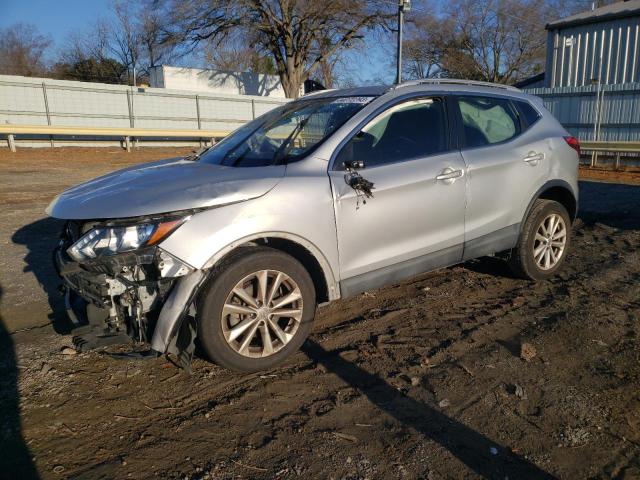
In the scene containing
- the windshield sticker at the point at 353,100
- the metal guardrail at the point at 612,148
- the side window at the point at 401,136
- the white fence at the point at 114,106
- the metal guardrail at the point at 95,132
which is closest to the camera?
the side window at the point at 401,136

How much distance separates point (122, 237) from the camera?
10.2ft

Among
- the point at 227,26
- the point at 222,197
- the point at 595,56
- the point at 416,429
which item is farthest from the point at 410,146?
the point at 227,26

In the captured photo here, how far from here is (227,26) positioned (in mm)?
27672

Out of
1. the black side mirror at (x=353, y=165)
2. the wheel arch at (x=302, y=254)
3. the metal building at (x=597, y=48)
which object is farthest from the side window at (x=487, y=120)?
the metal building at (x=597, y=48)

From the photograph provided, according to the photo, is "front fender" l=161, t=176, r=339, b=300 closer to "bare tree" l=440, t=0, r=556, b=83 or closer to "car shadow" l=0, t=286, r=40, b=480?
"car shadow" l=0, t=286, r=40, b=480

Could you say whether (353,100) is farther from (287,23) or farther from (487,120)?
(287,23)

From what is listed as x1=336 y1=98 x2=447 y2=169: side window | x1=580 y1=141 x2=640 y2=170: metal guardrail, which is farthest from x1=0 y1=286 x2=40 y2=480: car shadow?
x1=580 y1=141 x2=640 y2=170: metal guardrail

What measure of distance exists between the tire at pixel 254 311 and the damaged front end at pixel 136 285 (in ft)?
0.38

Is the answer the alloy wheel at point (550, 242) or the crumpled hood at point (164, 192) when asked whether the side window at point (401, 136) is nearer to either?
the crumpled hood at point (164, 192)

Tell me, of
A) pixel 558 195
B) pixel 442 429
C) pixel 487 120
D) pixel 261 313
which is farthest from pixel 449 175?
pixel 442 429

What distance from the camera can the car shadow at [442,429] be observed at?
250cm

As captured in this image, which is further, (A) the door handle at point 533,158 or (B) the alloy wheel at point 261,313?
(A) the door handle at point 533,158

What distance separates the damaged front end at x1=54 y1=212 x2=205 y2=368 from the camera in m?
3.05

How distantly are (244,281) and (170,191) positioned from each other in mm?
709
